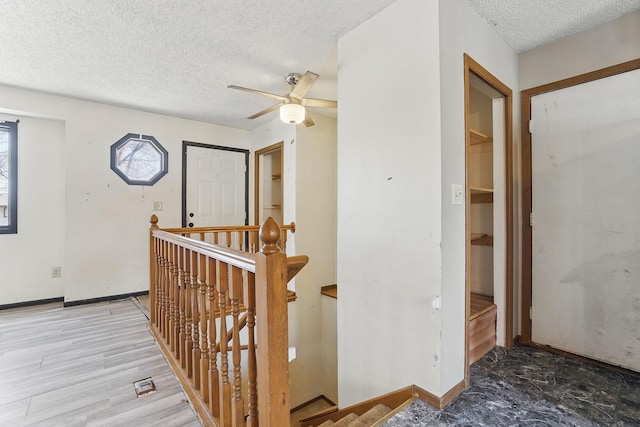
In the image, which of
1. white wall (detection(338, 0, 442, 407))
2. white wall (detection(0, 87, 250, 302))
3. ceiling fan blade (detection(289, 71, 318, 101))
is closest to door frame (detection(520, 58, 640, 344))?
white wall (detection(338, 0, 442, 407))

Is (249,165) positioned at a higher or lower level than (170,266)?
higher

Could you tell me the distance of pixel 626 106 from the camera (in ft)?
6.16

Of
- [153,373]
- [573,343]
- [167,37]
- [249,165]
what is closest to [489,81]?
[573,343]

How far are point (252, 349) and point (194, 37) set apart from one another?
2207 millimetres

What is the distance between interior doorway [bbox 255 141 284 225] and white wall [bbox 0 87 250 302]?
1.21 meters

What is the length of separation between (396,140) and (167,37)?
6.04 ft

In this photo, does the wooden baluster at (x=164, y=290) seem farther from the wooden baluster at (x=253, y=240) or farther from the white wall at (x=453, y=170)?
the white wall at (x=453, y=170)

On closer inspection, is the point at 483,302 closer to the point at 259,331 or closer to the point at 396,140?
the point at 396,140

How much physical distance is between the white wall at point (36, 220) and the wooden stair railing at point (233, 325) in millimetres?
2400

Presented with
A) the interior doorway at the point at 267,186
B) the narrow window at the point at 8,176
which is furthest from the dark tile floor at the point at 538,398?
the narrow window at the point at 8,176

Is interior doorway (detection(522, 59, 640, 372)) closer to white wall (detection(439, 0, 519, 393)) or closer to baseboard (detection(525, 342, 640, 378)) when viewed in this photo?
baseboard (detection(525, 342, 640, 378))

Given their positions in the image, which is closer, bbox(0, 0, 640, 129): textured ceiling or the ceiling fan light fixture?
bbox(0, 0, 640, 129): textured ceiling

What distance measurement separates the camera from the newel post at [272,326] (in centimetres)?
99

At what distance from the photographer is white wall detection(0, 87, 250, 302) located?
3.33m
